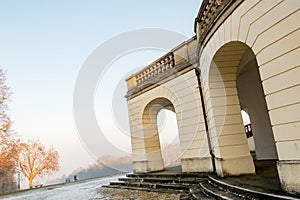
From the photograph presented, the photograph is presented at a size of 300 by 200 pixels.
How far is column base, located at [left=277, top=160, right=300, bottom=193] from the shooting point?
3760 mm

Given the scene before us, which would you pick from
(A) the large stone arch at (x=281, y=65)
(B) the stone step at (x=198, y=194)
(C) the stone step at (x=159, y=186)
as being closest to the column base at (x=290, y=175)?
(A) the large stone arch at (x=281, y=65)

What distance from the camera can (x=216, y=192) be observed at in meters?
5.35

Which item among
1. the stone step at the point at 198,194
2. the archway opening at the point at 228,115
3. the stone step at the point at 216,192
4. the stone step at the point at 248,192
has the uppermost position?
the archway opening at the point at 228,115

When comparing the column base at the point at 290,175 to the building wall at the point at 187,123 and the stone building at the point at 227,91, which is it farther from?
Answer: the building wall at the point at 187,123

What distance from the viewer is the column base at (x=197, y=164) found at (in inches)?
315

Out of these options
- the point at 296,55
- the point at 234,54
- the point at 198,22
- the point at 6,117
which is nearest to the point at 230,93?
the point at 234,54

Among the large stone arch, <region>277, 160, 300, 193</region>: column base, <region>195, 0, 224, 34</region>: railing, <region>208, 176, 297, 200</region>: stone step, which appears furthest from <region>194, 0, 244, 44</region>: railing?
<region>208, 176, 297, 200</region>: stone step

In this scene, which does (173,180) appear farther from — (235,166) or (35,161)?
(35,161)

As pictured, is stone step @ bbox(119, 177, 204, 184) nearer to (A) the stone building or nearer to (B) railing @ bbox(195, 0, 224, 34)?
(A) the stone building

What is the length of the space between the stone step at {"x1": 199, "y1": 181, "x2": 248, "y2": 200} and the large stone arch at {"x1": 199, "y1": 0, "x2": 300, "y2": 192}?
106 centimetres

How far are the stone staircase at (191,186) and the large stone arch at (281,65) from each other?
68cm

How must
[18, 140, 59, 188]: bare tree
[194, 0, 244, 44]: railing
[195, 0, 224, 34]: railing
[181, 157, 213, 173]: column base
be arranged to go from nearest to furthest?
[194, 0, 244, 44]: railing, [195, 0, 224, 34]: railing, [181, 157, 213, 173]: column base, [18, 140, 59, 188]: bare tree

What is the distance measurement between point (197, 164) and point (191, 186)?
4.37 feet

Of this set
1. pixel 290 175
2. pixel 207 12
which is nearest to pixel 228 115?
pixel 207 12
